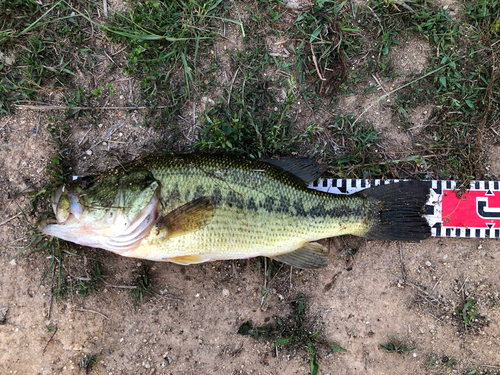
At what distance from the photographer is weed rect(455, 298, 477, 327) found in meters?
3.58

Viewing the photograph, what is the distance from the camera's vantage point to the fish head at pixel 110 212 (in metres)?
2.93

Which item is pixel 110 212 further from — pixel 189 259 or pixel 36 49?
pixel 36 49

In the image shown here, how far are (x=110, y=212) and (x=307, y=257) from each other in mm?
1946

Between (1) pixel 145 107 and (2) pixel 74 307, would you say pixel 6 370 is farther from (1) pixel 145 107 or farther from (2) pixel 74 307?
(1) pixel 145 107

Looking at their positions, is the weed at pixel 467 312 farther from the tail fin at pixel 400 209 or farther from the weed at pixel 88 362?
the weed at pixel 88 362

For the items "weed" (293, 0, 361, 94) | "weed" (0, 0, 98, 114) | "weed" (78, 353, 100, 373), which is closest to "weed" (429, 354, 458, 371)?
"weed" (293, 0, 361, 94)

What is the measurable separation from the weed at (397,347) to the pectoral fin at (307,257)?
121 cm

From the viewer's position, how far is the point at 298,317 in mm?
3584

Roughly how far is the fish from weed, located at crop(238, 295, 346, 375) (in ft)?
2.07

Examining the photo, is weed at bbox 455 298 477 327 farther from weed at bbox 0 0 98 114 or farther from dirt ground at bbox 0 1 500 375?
weed at bbox 0 0 98 114

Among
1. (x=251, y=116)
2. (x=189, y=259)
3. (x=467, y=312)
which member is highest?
(x=251, y=116)

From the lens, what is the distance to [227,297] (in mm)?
3625

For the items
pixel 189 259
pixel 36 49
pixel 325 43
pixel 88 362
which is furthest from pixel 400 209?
pixel 36 49

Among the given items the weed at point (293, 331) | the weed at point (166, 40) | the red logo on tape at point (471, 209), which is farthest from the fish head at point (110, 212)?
the red logo on tape at point (471, 209)
